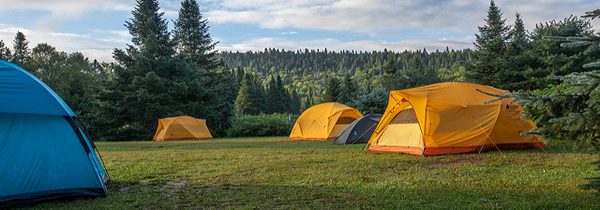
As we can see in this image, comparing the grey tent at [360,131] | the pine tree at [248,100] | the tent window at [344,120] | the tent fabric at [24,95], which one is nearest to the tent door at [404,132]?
the grey tent at [360,131]

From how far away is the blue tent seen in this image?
20.4ft

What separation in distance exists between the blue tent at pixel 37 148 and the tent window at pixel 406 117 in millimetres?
8332

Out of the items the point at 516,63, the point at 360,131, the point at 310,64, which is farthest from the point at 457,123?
the point at 310,64

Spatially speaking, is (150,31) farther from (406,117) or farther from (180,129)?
(406,117)

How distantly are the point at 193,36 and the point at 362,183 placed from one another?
135ft

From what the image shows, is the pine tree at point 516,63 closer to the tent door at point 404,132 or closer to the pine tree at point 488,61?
the pine tree at point 488,61

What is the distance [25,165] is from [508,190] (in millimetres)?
6730

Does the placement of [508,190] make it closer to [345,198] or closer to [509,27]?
[345,198]

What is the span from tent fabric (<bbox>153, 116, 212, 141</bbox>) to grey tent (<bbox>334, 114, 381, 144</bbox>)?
42.9 ft

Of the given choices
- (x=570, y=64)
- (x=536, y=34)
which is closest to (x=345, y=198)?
(x=570, y=64)

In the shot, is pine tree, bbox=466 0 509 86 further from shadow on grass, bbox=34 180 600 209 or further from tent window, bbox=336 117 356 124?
shadow on grass, bbox=34 180 600 209

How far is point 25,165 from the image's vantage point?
20.7 feet

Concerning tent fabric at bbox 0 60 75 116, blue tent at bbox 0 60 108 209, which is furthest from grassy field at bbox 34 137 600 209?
tent fabric at bbox 0 60 75 116

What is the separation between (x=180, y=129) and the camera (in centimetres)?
2800
